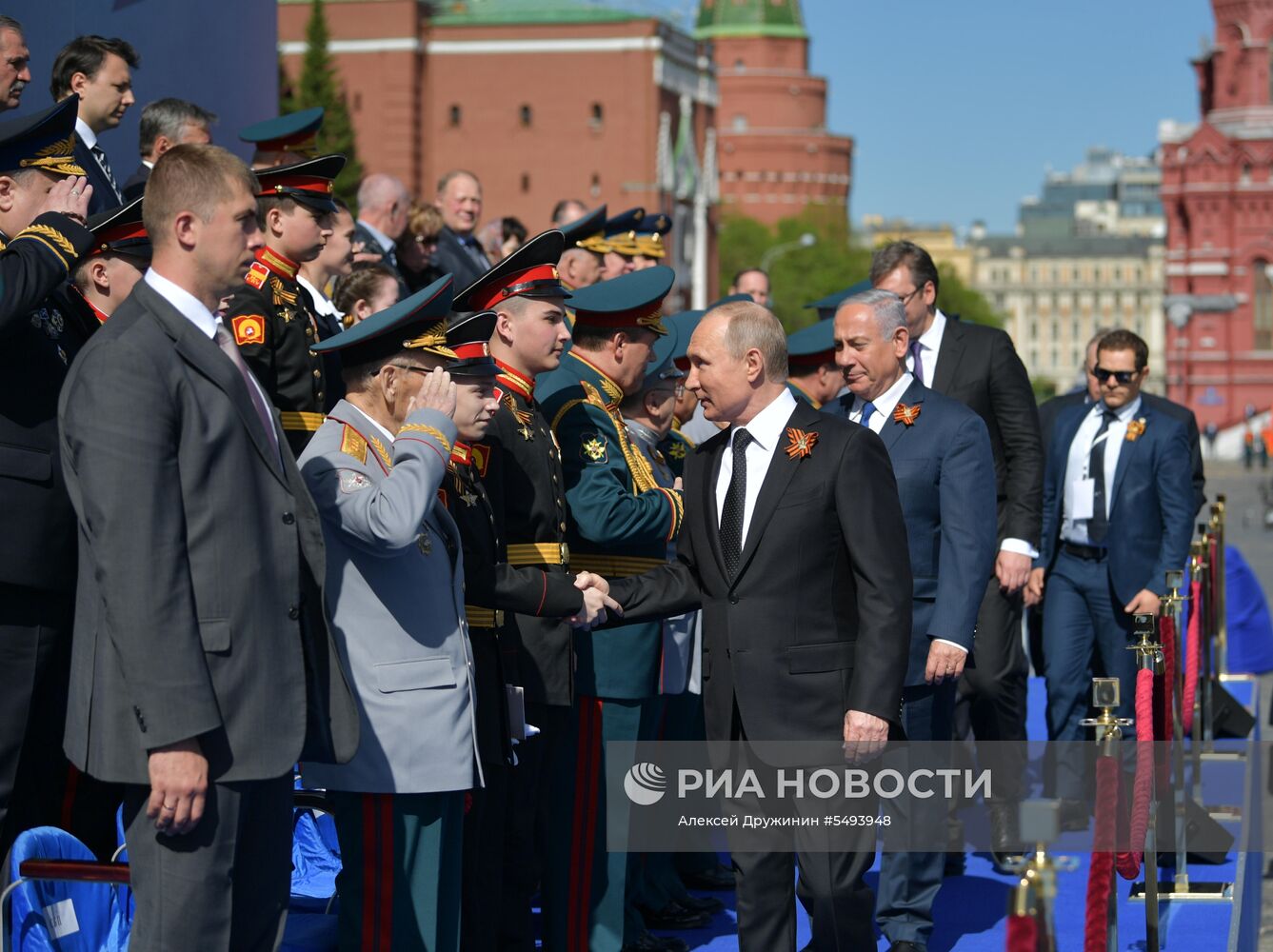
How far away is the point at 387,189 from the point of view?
31.4 feet

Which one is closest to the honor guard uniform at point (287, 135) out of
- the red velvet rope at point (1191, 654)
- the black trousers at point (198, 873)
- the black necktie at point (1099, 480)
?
the black necktie at point (1099, 480)

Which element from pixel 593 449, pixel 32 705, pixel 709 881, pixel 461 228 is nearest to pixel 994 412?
pixel 709 881

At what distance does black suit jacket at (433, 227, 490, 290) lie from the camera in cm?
1063

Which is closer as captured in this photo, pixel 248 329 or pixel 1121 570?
pixel 248 329

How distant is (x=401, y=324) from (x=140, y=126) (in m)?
3.30

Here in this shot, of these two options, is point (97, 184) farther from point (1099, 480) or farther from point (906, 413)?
point (1099, 480)

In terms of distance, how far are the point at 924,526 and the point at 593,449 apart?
3.98 ft

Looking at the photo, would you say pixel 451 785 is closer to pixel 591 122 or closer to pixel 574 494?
pixel 574 494

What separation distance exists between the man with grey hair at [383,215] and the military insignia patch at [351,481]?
15.8 ft

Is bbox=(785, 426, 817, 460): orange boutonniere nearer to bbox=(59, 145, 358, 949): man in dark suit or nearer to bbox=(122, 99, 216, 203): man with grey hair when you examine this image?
bbox=(59, 145, 358, 949): man in dark suit

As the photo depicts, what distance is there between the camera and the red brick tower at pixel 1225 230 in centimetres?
9294

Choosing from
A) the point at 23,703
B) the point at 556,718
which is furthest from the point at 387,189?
the point at 23,703

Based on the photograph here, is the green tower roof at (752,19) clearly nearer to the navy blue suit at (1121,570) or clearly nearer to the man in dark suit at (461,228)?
the man in dark suit at (461,228)

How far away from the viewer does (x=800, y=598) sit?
17.5 ft
